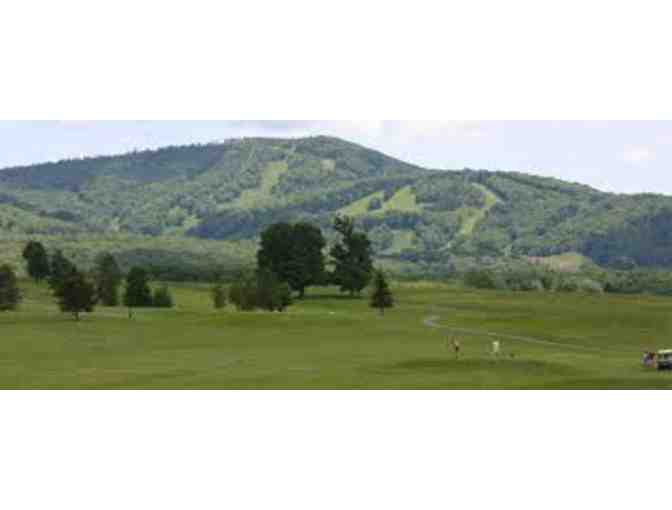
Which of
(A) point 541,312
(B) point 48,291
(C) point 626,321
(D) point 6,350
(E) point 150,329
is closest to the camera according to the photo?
(D) point 6,350

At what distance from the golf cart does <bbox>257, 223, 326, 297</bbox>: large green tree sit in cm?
9678

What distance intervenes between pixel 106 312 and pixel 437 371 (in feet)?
211

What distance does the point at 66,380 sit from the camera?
64.4 m

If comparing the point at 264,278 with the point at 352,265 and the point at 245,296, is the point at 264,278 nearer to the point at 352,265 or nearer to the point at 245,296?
the point at 245,296

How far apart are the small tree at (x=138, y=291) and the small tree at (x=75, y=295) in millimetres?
26504

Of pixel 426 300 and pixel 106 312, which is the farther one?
pixel 426 300

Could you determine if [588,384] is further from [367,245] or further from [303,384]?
[367,245]

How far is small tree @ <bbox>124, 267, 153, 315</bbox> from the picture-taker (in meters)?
142

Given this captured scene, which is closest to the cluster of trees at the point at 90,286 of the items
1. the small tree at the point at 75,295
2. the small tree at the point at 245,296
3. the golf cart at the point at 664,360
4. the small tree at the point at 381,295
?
the small tree at the point at 75,295

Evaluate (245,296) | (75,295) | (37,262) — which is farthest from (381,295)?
(37,262)

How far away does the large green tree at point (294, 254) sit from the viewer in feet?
533

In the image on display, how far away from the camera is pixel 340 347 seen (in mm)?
87438

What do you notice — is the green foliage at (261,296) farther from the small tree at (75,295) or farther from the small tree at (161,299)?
the small tree at (75,295)

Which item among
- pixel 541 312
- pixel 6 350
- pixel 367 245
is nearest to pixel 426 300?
pixel 367 245
